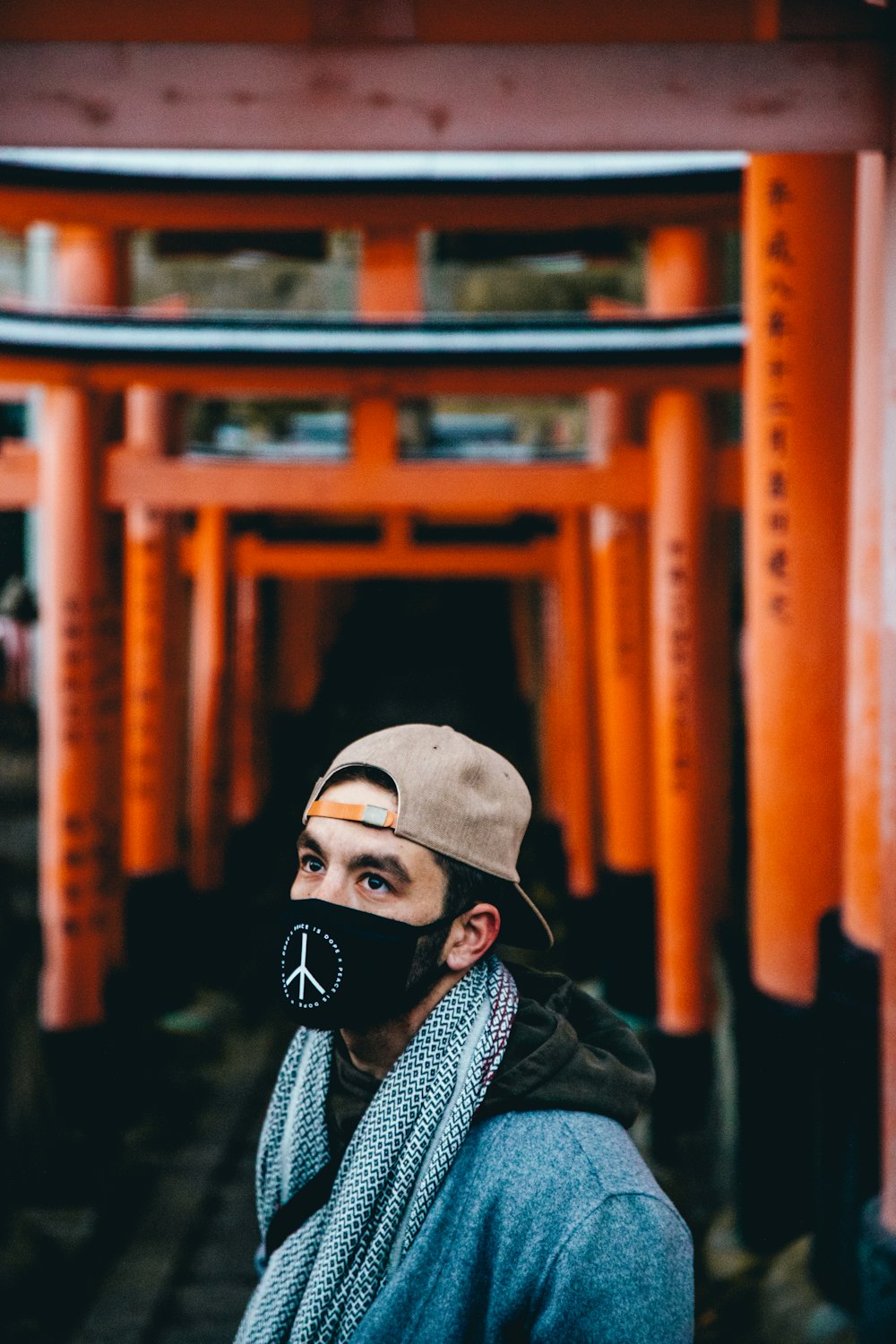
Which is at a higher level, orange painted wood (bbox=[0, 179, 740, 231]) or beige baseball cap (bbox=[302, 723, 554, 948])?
orange painted wood (bbox=[0, 179, 740, 231])

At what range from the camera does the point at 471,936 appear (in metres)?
1.50

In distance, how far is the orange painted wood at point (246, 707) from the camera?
47.2 ft

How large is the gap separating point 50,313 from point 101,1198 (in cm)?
483

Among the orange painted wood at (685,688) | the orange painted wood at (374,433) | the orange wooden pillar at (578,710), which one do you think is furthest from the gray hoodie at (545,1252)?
the orange wooden pillar at (578,710)

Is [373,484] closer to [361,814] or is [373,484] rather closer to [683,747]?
[683,747]

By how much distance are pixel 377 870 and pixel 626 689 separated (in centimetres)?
750

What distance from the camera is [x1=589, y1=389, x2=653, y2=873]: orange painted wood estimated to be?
8.78m

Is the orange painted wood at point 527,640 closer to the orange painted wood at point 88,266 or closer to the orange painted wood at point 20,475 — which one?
the orange painted wood at point 88,266

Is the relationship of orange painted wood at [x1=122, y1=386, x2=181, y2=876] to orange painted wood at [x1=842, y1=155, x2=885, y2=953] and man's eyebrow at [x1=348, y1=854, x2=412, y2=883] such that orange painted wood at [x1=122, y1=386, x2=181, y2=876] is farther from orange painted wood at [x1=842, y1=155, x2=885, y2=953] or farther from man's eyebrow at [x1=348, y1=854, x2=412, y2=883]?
man's eyebrow at [x1=348, y1=854, x2=412, y2=883]

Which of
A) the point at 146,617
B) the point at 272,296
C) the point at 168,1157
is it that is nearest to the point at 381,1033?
the point at 168,1157

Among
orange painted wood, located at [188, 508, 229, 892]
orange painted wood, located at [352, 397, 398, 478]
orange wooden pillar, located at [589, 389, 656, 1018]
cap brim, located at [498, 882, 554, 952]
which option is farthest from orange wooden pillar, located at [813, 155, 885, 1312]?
orange painted wood, located at [188, 508, 229, 892]

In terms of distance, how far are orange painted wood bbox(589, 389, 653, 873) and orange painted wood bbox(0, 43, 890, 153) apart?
19.6 ft

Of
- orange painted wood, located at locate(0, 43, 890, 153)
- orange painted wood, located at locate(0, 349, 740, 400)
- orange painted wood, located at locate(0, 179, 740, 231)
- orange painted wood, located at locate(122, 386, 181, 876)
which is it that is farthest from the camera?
orange painted wood, located at locate(122, 386, 181, 876)

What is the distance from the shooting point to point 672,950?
720cm
